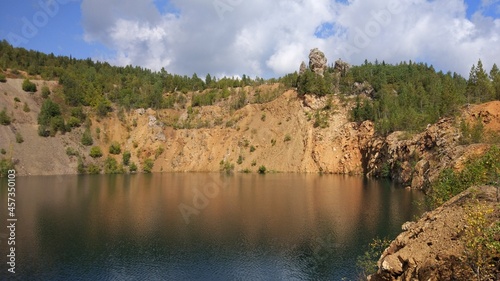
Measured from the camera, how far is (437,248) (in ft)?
50.0

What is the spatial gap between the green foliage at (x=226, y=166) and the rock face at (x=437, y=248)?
9307cm

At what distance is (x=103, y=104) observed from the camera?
122 metres

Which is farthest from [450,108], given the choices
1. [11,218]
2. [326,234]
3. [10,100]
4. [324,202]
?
[10,100]

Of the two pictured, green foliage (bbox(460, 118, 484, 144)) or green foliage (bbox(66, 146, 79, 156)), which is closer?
green foliage (bbox(460, 118, 484, 144))

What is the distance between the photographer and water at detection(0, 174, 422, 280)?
28.0 m

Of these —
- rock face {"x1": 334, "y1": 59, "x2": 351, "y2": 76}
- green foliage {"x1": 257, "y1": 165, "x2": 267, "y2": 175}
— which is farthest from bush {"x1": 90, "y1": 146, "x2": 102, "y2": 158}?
rock face {"x1": 334, "y1": 59, "x2": 351, "y2": 76}

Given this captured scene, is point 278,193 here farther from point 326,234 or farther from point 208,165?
point 208,165

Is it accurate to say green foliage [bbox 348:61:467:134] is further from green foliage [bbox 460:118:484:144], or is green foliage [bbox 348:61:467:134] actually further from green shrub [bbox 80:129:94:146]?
green shrub [bbox 80:129:94:146]

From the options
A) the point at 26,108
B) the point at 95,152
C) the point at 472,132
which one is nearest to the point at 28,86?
the point at 26,108

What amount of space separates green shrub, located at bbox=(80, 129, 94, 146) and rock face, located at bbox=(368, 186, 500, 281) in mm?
105818

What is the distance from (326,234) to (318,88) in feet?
273

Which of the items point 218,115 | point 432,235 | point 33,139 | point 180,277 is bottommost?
point 180,277

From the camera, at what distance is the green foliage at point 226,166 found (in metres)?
111

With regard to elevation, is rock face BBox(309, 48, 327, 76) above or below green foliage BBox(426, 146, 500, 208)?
above
